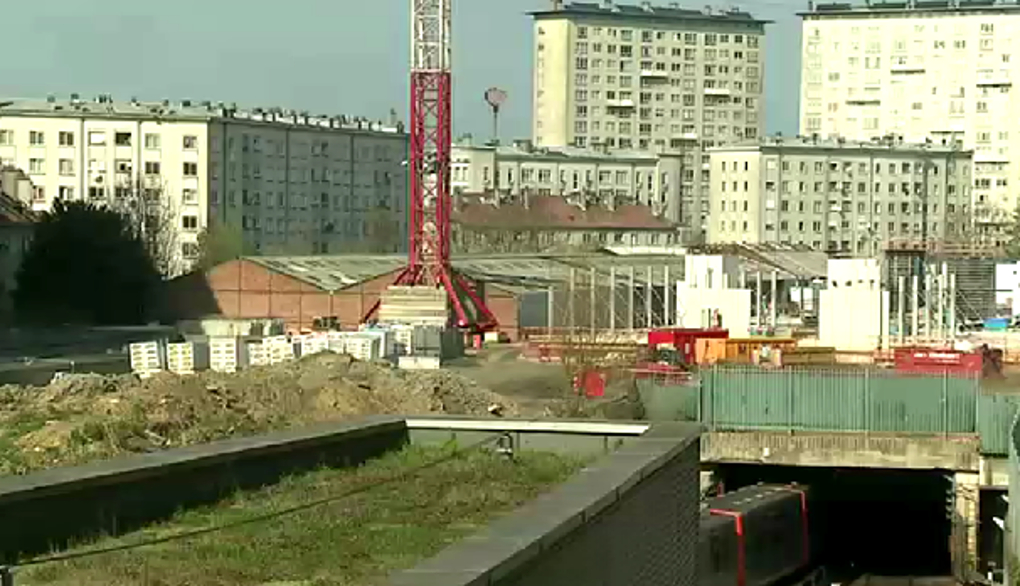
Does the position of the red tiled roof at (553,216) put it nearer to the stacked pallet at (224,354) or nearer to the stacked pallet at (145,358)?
the stacked pallet at (224,354)

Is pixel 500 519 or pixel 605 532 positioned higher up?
pixel 500 519

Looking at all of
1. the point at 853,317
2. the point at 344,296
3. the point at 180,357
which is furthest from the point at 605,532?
the point at 344,296

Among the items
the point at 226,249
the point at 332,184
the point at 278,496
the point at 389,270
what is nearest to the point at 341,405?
the point at 278,496

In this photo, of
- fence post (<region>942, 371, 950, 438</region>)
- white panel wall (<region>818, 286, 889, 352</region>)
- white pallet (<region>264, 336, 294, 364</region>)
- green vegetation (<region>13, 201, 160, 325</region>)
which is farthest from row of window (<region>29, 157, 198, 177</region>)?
fence post (<region>942, 371, 950, 438</region>)

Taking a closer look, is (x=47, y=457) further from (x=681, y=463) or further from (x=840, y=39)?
(x=840, y=39)

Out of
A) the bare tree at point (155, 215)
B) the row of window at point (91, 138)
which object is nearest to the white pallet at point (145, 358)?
the bare tree at point (155, 215)

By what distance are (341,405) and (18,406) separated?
14.1ft

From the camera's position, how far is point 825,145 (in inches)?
4409

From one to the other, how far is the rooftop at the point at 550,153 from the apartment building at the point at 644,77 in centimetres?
1090

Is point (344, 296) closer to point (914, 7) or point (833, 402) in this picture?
point (833, 402)

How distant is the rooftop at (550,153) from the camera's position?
12256cm

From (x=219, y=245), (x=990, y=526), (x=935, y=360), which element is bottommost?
(x=990, y=526)

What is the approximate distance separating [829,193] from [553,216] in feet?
54.3

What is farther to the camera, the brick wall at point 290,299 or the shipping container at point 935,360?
the brick wall at point 290,299
